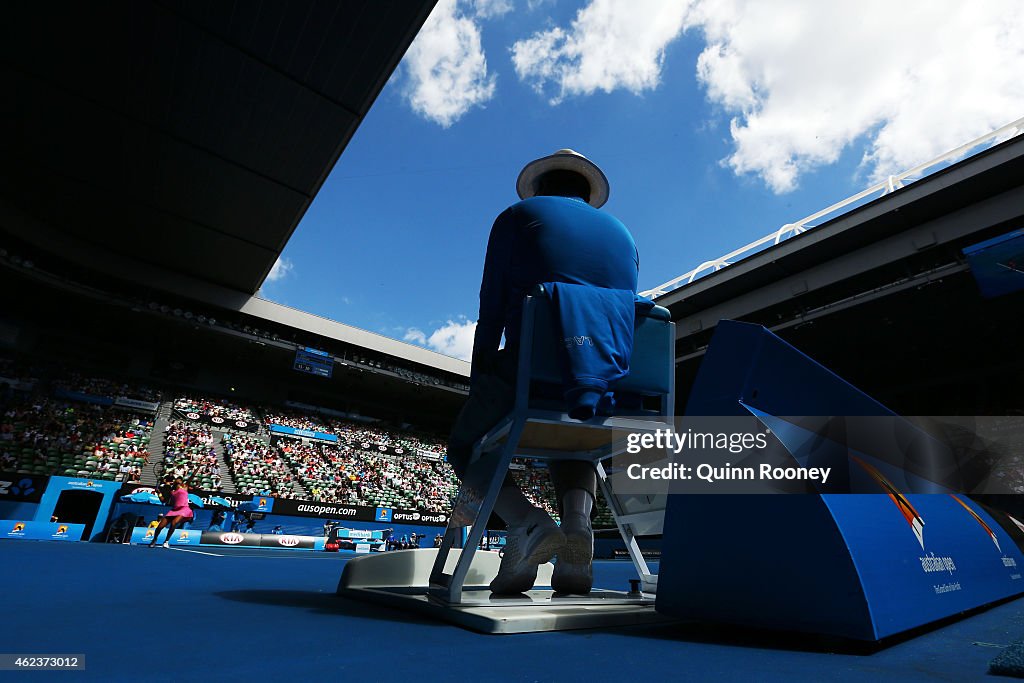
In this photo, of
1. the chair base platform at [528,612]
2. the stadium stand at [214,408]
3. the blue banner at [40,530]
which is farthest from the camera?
the stadium stand at [214,408]

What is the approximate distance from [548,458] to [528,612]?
576mm

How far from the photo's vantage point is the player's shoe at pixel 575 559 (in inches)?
62.0

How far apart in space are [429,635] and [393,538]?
598 inches

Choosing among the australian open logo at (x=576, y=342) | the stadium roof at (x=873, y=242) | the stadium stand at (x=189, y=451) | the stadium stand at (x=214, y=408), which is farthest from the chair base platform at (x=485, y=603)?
the stadium stand at (x=214, y=408)

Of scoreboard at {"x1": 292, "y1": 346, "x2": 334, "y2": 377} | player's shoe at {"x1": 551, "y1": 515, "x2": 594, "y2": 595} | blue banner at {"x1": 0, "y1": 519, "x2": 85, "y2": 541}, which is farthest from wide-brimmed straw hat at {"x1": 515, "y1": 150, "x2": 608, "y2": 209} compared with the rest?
scoreboard at {"x1": 292, "y1": 346, "x2": 334, "y2": 377}

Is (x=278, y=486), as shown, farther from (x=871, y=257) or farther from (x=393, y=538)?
(x=871, y=257)

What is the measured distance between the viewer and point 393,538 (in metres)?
15.0

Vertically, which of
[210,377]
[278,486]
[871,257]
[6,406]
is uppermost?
[871,257]

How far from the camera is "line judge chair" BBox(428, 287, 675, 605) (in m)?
1.30

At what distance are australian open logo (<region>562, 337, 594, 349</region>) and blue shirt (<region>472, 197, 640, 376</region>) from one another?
8.8 inches

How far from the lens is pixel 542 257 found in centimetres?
152

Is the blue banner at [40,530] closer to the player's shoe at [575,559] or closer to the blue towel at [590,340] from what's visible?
the player's shoe at [575,559]

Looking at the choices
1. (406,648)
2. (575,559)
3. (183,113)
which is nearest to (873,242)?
(575,559)

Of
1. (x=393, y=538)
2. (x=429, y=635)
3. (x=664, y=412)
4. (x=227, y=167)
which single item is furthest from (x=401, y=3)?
(x=393, y=538)
